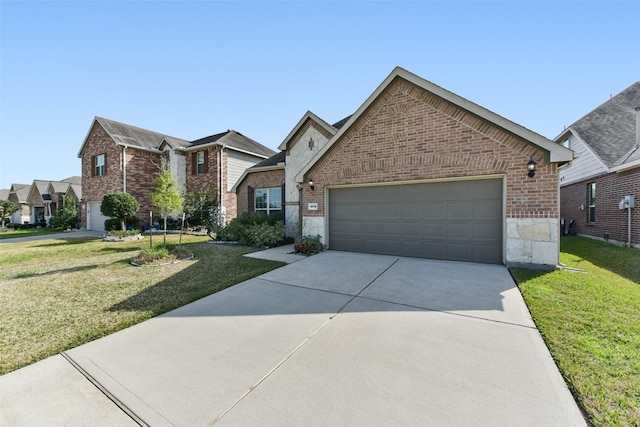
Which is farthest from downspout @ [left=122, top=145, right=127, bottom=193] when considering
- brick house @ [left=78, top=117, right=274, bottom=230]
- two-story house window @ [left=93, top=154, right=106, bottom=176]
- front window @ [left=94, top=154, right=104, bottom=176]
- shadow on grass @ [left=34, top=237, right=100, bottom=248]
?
shadow on grass @ [left=34, top=237, right=100, bottom=248]

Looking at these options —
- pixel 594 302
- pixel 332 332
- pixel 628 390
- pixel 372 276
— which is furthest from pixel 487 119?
pixel 332 332

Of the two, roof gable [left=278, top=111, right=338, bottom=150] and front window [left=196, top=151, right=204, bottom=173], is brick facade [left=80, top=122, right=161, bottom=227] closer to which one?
front window [left=196, top=151, right=204, bottom=173]

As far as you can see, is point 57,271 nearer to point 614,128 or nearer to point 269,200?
point 269,200

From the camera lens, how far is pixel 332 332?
11.4 feet

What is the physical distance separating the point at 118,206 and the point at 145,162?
17.0 ft

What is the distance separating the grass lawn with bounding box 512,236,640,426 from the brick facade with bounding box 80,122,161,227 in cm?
2130

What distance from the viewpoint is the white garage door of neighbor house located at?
2040cm

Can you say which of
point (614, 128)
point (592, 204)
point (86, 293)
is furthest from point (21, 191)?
point (614, 128)

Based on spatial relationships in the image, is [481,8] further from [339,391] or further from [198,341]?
[198,341]

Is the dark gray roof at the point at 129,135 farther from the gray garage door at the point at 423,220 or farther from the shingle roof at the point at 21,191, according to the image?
the shingle roof at the point at 21,191

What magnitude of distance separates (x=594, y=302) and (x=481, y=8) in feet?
24.9

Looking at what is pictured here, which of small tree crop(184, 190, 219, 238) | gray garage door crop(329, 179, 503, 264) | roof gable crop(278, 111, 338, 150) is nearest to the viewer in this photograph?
gray garage door crop(329, 179, 503, 264)

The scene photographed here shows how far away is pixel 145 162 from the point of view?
64.7ft

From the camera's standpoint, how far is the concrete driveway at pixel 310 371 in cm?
Answer: 213
